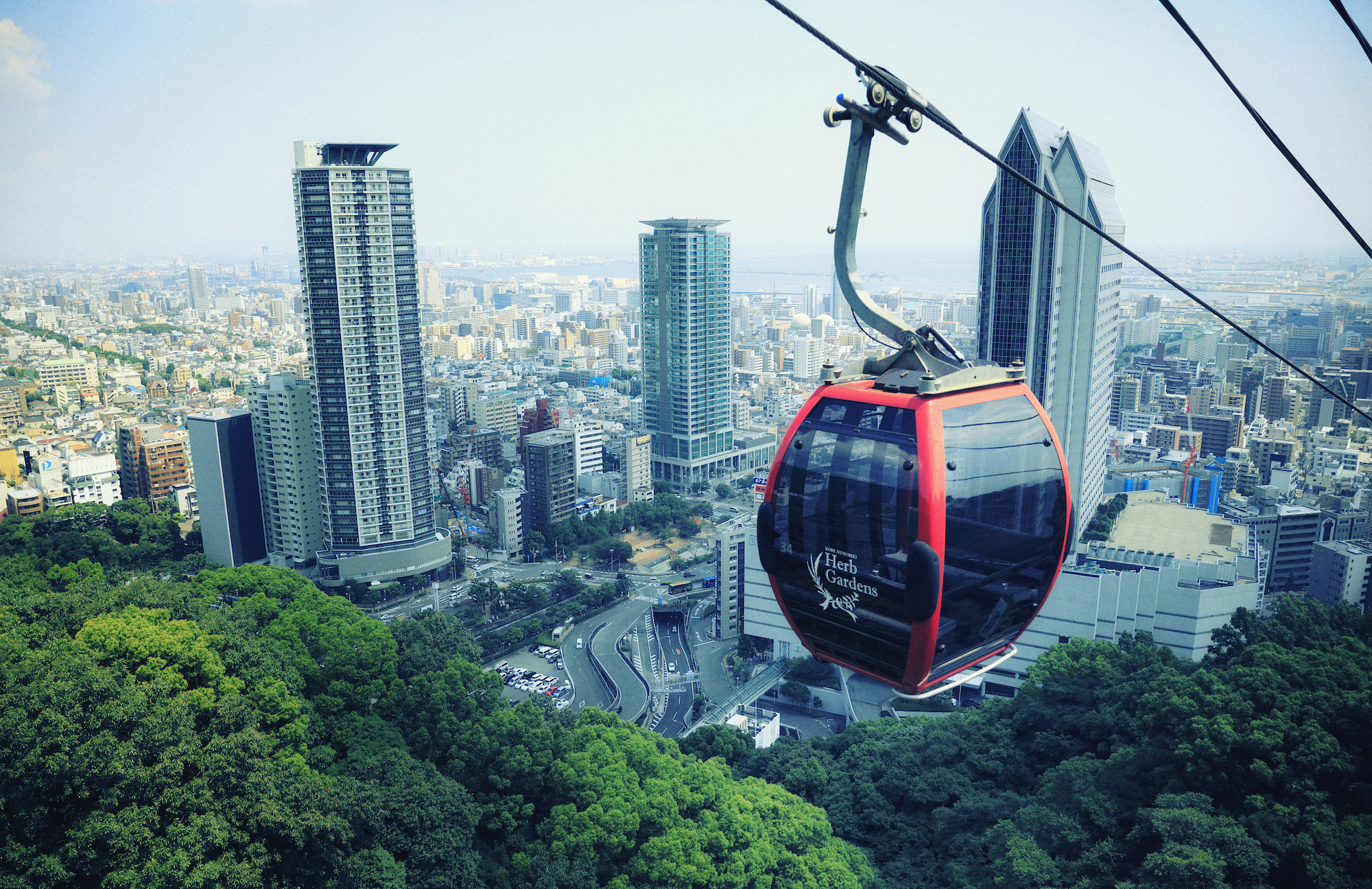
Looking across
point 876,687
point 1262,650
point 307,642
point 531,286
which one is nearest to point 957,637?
point 1262,650

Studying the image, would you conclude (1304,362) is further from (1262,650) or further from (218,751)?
(218,751)

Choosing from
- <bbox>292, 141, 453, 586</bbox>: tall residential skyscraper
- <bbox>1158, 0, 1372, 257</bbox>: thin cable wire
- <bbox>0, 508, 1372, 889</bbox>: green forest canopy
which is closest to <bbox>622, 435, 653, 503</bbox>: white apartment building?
<bbox>292, 141, 453, 586</bbox>: tall residential skyscraper

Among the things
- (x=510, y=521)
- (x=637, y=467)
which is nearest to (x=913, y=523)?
(x=510, y=521)

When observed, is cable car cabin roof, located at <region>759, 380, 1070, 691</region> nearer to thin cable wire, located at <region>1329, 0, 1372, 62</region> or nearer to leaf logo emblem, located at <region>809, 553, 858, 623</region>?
leaf logo emblem, located at <region>809, 553, 858, 623</region>

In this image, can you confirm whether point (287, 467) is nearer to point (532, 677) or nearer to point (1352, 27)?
point (532, 677)

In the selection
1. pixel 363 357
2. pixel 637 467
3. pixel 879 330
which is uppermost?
pixel 879 330

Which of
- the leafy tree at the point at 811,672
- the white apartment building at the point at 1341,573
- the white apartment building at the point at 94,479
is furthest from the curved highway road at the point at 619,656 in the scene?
the white apartment building at the point at 94,479
